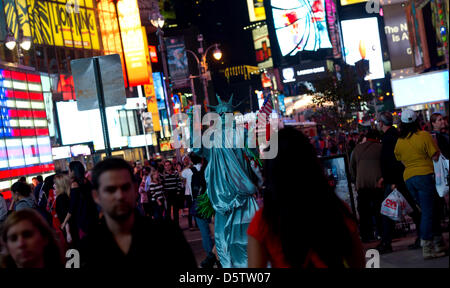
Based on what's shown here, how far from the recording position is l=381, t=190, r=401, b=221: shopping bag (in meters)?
9.98

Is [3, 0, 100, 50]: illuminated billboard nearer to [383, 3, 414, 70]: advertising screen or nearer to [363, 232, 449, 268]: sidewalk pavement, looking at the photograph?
[383, 3, 414, 70]: advertising screen

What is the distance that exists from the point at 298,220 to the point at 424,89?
706 inches

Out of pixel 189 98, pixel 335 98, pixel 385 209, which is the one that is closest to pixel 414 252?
pixel 385 209

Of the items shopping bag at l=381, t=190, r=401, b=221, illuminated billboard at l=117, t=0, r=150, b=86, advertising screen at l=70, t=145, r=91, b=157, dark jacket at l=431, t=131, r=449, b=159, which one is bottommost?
shopping bag at l=381, t=190, r=401, b=221

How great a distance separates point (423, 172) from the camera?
9391 mm

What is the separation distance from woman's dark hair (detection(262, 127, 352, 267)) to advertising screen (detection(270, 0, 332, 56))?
68.9m

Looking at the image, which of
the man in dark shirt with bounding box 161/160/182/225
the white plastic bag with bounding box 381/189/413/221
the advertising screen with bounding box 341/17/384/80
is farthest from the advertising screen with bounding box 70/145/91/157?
the white plastic bag with bounding box 381/189/413/221

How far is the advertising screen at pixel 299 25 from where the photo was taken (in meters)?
71.4

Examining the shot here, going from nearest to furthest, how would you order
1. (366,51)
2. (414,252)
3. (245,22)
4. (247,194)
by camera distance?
1. (247,194)
2. (414,252)
3. (366,51)
4. (245,22)

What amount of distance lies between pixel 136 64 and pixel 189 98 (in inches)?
2019

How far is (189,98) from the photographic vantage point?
105938 mm

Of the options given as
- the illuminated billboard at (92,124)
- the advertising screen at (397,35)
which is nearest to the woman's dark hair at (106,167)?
the advertising screen at (397,35)
